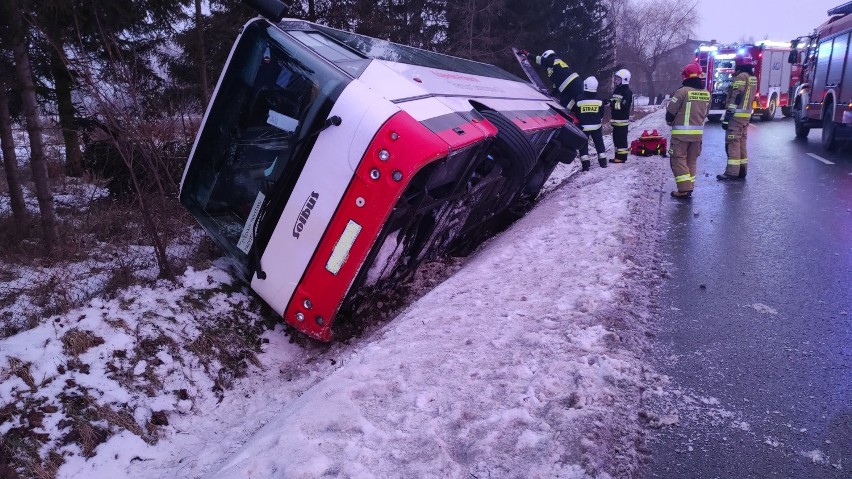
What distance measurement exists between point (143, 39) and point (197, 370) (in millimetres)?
8627

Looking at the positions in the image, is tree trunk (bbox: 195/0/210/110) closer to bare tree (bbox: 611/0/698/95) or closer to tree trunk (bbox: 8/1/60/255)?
tree trunk (bbox: 8/1/60/255)

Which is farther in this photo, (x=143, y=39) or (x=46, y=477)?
(x=143, y=39)

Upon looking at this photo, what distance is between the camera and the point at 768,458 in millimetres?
2443

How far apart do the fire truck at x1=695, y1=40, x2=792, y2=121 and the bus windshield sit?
22330 millimetres

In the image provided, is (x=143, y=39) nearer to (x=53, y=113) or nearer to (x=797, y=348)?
(x=53, y=113)

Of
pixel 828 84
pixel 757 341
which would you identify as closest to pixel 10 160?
pixel 757 341

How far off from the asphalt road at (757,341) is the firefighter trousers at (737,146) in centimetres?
169

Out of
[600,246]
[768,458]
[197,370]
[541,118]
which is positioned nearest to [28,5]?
[197,370]

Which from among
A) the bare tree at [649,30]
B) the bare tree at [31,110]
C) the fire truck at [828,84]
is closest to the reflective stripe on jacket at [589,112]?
the fire truck at [828,84]

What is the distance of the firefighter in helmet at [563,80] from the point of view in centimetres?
952

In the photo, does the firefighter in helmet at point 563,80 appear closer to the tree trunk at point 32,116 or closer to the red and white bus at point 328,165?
the red and white bus at point 328,165

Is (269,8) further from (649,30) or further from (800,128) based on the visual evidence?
(649,30)

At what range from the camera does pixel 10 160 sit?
771 centimetres

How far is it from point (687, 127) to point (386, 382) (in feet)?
21.7
